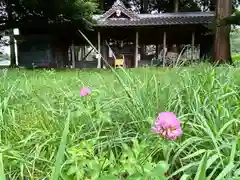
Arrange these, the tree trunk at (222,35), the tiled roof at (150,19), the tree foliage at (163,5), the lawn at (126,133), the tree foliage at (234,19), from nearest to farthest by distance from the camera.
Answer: the lawn at (126,133) < the tree foliage at (234,19) < the tree trunk at (222,35) < the tiled roof at (150,19) < the tree foliage at (163,5)

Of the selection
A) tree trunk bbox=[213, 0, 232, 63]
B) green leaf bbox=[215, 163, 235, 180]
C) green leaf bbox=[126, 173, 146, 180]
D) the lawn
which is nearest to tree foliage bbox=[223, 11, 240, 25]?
tree trunk bbox=[213, 0, 232, 63]

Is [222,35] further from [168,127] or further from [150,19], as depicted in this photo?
[168,127]

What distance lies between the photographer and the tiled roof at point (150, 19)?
606 inches

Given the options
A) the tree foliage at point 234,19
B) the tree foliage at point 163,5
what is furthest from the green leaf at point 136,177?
the tree foliage at point 163,5

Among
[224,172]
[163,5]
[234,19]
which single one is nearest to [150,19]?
[234,19]

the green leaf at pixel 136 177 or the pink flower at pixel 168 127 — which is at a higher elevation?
the pink flower at pixel 168 127

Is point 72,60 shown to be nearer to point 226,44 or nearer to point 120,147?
point 226,44

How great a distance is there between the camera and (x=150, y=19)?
16266 mm

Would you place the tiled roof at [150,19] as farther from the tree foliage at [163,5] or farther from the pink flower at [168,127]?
the pink flower at [168,127]

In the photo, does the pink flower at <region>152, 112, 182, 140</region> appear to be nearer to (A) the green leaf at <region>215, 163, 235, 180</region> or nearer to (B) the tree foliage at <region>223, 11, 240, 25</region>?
(A) the green leaf at <region>215, 163, 235, 180</region>

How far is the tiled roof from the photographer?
15391 mm

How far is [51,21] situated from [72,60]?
143 inches

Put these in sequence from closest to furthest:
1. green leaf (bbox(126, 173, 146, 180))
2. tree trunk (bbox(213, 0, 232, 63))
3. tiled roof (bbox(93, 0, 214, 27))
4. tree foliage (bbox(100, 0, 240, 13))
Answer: green leaf (bbox(126, 173, 146, 180)) → tree trunk (bbox(213, 0, 232, 63)) → tiled roof (bbox(93, 0, 214, 27)) → tree foliage (bbox(100, 0, 240, 13))

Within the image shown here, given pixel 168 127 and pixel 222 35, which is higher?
pixel 222 35
